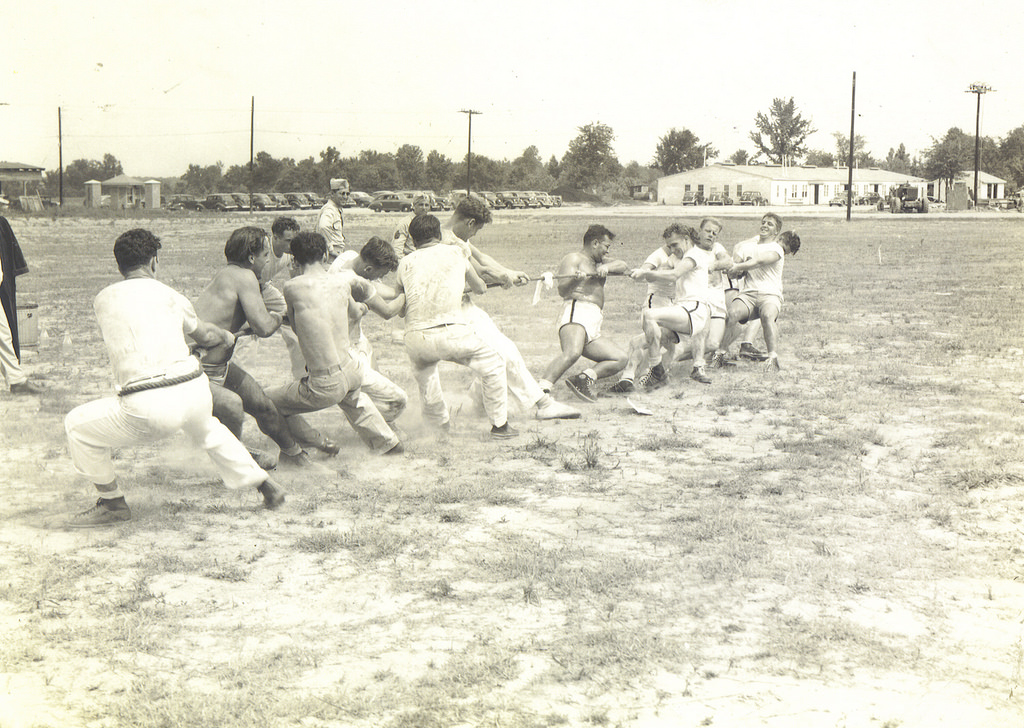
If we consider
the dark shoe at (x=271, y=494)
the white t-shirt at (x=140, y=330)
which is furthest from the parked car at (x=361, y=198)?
the white t-shirt at (x=140, y=330)

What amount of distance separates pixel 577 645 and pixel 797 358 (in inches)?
297

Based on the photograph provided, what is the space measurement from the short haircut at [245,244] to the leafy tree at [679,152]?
115 ft

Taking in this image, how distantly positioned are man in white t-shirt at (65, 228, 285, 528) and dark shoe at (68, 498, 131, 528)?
0.19 metres

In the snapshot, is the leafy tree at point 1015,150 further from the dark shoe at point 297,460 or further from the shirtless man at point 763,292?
the dark shoe at point 297,460

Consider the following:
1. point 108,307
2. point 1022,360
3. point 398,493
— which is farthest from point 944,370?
point 108,307

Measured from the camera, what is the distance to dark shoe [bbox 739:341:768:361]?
10688 mm

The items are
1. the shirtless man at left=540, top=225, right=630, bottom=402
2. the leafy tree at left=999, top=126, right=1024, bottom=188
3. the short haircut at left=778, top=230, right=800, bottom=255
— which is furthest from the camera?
the leafy tree at left=999, top=126, right=1024, bottom=188

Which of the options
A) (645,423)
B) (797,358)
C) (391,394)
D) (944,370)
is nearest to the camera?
(391,394)

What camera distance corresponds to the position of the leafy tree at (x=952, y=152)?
3919 cm

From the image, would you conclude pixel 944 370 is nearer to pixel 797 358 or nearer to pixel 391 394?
pixel 797 358

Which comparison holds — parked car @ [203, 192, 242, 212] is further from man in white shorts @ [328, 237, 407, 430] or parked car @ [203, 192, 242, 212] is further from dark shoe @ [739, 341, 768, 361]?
man in white shorts @ [328, 237, 407, 430]

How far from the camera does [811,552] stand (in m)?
5.11

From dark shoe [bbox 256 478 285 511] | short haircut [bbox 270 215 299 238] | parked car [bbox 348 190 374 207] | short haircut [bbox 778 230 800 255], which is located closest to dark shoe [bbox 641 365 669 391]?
short haircut [bbox 778 230 800 255]

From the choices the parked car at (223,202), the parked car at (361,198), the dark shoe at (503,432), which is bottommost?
the dark shoe at (503,432)
